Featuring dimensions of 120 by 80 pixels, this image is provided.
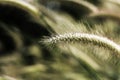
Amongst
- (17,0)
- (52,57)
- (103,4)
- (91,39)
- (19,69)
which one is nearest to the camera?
(91,39)

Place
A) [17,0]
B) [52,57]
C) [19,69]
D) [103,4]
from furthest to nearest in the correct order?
[103,4] < [52,57] < [19,69] < [17,0]

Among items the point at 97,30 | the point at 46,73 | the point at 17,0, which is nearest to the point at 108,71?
the point at 46,73

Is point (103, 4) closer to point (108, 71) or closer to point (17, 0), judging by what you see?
point (108, 71)

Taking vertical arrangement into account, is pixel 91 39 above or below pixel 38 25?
below

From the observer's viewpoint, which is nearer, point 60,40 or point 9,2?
point 60,40

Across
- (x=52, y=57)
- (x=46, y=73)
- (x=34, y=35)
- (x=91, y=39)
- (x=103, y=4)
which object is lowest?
(x=91, y=39)

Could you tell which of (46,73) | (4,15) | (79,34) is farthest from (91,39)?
(4,15)

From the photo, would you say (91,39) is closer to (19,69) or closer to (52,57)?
(19,69)

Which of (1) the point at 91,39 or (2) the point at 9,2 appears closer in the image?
(1) the point at 91,39

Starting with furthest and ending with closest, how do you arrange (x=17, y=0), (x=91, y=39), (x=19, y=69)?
(x=19, y=69), (x=17, y=0), (x=91, y=39)
